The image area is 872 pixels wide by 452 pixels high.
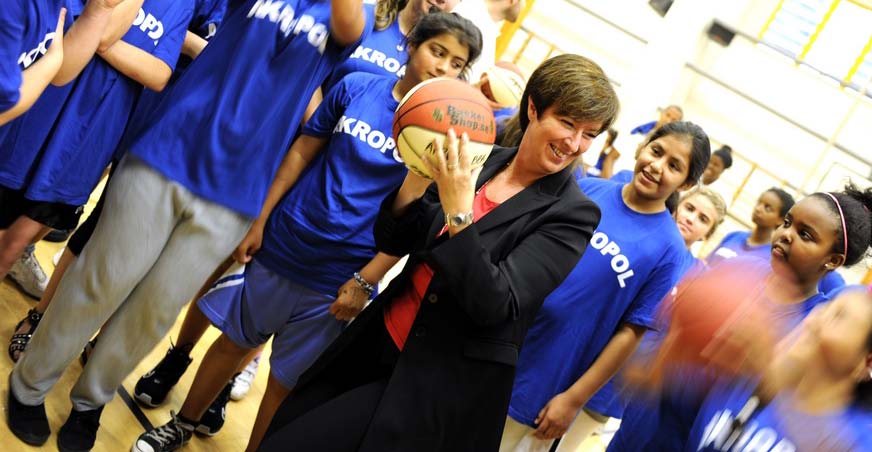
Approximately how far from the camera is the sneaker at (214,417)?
125 inches

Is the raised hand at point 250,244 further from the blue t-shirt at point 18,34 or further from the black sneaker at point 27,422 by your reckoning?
the blue t-shirt at point 18,34

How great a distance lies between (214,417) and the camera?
10.5 feet

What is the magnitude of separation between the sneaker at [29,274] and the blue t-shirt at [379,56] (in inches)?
56.6

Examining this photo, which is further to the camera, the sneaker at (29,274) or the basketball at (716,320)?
the sneaker at (29,274)

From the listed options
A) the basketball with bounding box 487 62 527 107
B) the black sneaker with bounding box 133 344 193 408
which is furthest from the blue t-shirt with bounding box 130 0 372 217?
the basketball with bounding box 487 62 527 107

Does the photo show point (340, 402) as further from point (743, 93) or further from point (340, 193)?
point (743, 93)

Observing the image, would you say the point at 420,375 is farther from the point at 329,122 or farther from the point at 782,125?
the point at 782,125

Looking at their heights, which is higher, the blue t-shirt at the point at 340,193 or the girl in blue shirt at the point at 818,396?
the girl in blue shirt at the point at 818,396

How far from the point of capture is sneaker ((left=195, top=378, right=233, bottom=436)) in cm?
317

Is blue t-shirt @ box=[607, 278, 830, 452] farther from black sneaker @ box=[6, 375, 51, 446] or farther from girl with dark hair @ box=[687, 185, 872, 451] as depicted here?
black sneaker @ box=[6, 375, 51, 446]

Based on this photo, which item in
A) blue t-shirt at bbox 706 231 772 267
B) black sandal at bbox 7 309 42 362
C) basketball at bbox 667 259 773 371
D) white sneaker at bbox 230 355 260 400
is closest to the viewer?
basketball at bbox 667 259 773 371

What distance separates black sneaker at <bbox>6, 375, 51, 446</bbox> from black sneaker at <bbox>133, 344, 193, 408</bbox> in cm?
49

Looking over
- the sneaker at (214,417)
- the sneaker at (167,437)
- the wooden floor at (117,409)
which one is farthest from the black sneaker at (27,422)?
the sneaker at (214,417)

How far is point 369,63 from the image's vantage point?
3199 mm
